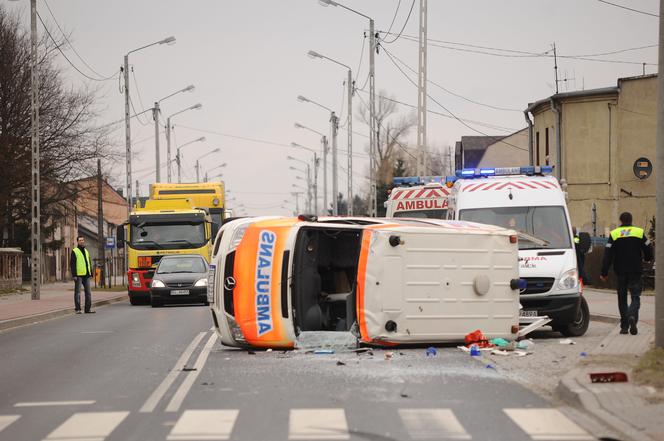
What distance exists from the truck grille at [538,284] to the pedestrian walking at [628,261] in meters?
0.82

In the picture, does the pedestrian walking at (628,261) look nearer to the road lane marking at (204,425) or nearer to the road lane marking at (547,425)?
the road lane marking at (547,425)

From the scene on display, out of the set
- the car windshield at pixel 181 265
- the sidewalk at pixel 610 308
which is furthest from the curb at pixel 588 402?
the car windshield at pixel 181 265

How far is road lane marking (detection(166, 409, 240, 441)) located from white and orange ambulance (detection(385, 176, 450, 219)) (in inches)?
679

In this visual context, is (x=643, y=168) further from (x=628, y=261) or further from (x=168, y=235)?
(x=628, y=261)

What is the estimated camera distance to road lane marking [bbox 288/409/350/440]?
904 cm

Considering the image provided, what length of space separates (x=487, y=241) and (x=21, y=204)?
4164 cm

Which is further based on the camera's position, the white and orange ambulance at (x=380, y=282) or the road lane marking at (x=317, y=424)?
the white and orange ambulance at (x=380, y=282)

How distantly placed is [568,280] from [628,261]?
98cm

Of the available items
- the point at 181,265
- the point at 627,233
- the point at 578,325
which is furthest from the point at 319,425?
the point at 181,265

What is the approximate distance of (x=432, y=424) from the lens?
9.52m

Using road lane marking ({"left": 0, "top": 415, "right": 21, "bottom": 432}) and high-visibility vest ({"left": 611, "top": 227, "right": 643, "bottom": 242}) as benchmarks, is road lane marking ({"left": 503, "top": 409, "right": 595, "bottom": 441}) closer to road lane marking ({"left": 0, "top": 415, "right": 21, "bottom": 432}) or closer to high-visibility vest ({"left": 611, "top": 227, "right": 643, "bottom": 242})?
road lane marking ({"left": 0, "top": 415, "right": 21, "bottom": 432})

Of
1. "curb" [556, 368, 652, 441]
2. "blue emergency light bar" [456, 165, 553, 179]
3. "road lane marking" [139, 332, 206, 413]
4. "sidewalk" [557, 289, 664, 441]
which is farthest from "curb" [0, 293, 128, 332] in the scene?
"curb" [556, 368, 652, 441]

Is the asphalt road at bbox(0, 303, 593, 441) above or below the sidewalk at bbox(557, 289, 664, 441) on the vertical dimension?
below

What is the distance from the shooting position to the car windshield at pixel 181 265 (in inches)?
1282
